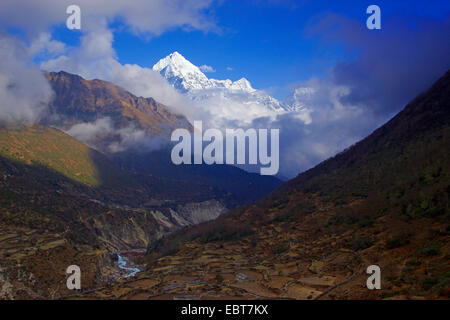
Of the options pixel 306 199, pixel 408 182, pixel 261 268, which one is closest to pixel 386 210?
pixel 408 182

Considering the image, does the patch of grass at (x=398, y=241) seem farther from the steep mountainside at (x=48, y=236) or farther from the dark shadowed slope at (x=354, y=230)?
the steep mountainside at (x=48, y=236)

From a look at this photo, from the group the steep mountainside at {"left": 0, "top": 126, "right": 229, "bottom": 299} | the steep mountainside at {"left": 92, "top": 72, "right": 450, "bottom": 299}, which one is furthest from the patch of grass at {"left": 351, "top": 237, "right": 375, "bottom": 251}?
the steep mountainside at {"left": 0, "top": 126, "right": 229, "bottom": 299}

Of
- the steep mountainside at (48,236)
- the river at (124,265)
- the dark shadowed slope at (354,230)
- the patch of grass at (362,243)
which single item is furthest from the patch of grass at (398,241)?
the river at (124,265)

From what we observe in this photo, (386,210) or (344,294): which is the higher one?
(386,210)

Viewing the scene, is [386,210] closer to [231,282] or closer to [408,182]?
[408,182]

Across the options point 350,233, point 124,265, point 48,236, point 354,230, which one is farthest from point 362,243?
point 48,236

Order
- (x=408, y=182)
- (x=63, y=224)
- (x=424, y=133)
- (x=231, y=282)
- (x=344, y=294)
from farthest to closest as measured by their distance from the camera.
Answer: (x=63, y=224) → (x=424, y=133) → (x=408, y=182) → (x=231, y=282) → (x=344, y=294)

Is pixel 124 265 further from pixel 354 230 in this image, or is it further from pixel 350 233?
pixel 354 230
